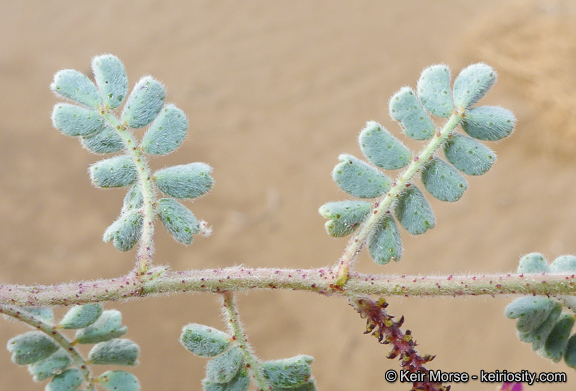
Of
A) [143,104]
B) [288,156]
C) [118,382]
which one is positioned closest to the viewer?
[143,104]

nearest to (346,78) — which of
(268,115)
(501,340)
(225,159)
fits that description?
(268,115)

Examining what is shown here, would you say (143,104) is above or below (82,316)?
above

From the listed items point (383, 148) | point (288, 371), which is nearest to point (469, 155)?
point (383, 148)

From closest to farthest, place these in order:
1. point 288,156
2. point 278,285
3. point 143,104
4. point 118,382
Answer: point 278,285
point 143,104
point 118,382
point 288,156

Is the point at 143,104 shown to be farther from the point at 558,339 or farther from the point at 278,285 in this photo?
the point at 558,339

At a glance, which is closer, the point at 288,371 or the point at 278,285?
the point at 278,285

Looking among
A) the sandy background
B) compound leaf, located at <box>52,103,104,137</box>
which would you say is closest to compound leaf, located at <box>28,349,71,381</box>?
compound leaf, located at <box>52,103,104,137</box>

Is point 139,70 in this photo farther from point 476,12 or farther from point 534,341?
point 534,341

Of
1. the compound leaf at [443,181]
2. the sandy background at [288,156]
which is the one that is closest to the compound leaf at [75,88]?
the compound leaf at [443,181]
